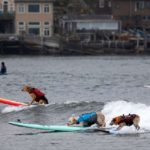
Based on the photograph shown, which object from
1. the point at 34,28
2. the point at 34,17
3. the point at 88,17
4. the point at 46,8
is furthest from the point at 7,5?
the point at 88,17

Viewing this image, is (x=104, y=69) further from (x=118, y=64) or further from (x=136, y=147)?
(x=136, y=147)

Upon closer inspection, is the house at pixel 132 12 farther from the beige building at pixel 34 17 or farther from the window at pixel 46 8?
the beige building at pixel 34 17

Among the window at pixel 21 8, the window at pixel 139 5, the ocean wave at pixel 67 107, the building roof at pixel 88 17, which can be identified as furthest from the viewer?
the window at pixel 139 5

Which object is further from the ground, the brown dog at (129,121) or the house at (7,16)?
the brown dog at (129,121)

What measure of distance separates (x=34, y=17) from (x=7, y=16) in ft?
14.4

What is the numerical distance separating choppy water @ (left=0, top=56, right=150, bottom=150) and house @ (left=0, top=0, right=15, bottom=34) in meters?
16.4

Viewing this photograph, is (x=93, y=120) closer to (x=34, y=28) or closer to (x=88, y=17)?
(x=34, y=28)

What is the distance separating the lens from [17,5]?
153500mm

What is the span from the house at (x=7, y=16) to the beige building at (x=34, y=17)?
49.4 inches

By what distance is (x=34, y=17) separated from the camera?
150875mm

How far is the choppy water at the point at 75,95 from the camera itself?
1513 inches

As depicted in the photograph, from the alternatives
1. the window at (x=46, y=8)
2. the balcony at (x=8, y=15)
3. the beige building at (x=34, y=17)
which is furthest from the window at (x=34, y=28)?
the balcony at (x=8, y=15)

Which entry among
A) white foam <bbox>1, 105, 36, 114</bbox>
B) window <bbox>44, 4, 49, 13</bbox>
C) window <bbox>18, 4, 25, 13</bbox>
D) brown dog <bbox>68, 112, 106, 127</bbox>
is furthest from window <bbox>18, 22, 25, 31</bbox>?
brown dog <bbox>68, 112, 106, 127</bbox>

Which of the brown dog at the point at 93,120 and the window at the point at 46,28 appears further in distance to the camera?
the window at the point at 46,28
